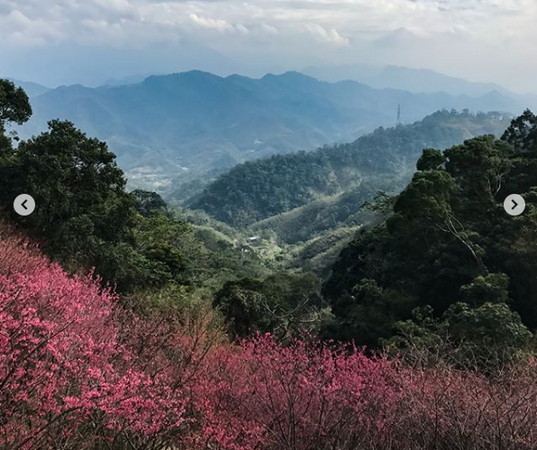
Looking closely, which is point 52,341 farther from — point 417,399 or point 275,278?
point 275,278

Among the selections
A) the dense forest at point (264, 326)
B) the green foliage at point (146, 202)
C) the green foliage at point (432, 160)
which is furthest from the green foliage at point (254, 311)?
the green foliage at point (146, 202)

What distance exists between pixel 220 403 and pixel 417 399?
2.57 metres

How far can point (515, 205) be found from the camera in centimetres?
1486

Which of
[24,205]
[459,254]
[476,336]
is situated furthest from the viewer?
[459,254]

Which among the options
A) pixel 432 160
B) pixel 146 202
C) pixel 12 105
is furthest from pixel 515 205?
pixel 146 202

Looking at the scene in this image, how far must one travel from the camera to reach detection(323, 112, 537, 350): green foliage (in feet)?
40.7

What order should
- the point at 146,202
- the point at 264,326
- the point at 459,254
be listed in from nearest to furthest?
the point at 459,254
the point at 264,326
the point at 146,202

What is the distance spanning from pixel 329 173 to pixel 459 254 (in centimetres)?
10870

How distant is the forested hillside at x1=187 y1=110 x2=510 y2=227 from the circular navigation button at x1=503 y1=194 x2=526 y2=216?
77.8 meters

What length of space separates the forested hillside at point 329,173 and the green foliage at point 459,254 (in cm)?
7654

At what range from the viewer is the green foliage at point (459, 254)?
12.4 metres

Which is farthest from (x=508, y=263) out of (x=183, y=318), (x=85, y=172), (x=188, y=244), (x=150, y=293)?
(x=188, y=244)

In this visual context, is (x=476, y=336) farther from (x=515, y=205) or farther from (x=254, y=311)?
(x=254, y=311)

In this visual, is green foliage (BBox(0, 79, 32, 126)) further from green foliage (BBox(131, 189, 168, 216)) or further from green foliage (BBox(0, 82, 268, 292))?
green foliage (BBox(131, 189, 168, 216))
